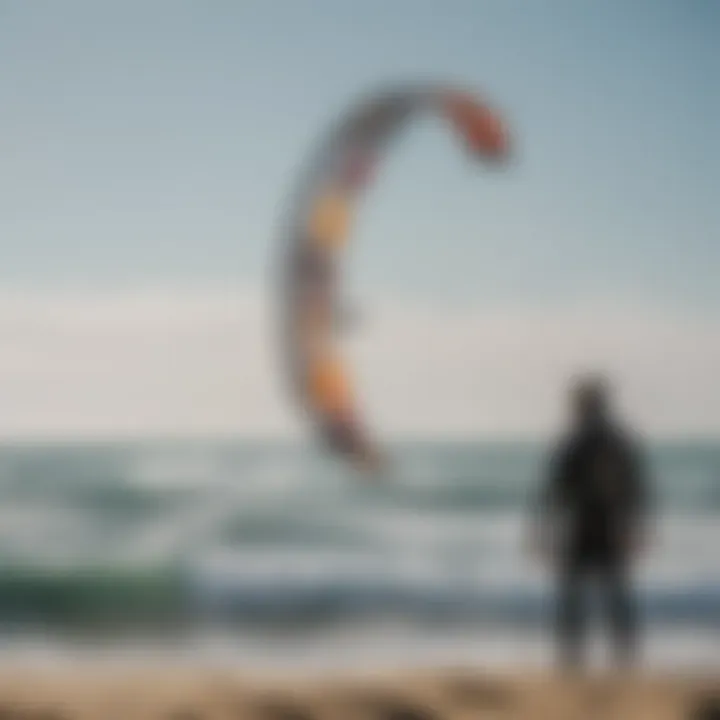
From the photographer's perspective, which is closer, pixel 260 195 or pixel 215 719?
pixel 215 719

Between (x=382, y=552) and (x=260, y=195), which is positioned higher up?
(x=260, y=195)

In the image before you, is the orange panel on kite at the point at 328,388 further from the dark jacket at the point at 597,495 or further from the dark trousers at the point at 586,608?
the dark trousers at the point at 586,608

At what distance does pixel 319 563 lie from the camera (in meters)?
2.47

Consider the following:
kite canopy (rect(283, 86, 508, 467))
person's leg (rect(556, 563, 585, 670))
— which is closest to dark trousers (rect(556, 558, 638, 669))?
person's leg (rect(556, 563, 585, 670))

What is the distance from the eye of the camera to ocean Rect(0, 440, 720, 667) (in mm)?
2389

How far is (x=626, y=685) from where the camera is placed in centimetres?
231

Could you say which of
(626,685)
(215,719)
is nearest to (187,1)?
(215,719)

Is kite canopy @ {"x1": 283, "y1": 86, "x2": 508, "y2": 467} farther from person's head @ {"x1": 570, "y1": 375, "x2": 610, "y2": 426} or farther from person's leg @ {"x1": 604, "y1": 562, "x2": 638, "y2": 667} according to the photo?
person's leg @ {"x1": 604, "y1": 562, "x2": 638, "y2": 667}

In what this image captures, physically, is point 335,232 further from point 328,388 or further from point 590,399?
point 590,399

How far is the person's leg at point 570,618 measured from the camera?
238 cm

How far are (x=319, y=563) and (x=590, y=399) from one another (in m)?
0.63

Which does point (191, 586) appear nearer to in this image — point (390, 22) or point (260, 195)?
point (260, 195)

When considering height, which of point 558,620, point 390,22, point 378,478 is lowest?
point 558,620

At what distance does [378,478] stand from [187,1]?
3.44 feet
